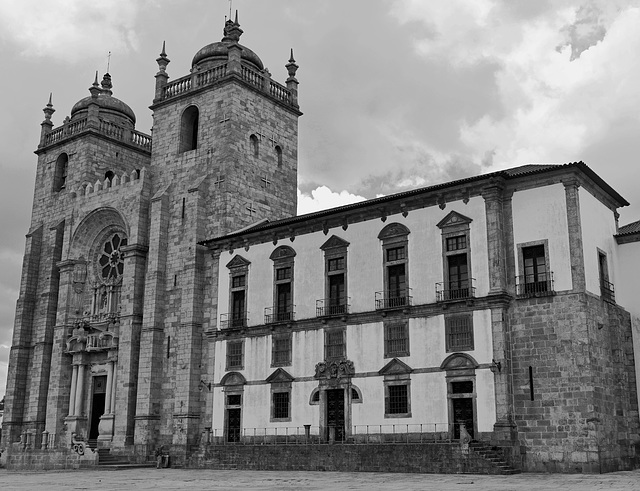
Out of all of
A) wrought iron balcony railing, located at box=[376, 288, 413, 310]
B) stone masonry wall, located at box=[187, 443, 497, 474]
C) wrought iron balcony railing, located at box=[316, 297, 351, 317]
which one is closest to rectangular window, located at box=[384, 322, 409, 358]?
wrought iron balcony railing, located at box=[376, 288, 413, 310]

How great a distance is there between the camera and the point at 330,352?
111 ft

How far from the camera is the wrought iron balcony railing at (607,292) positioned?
100.0ft

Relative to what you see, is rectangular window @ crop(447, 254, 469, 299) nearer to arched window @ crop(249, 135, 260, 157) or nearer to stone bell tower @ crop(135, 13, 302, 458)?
stone bell tower @ crop(135, 13, 302, 458)

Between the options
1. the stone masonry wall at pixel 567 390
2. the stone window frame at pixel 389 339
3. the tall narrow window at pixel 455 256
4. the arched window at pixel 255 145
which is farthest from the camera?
the arched window at pixel 255 145

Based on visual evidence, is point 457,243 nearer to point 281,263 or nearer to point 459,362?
point 459,362

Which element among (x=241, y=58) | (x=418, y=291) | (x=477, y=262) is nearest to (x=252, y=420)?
(x=418, y=291)

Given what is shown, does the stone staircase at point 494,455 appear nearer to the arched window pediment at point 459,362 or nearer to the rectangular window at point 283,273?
A: the arched window pediment at point 459,362

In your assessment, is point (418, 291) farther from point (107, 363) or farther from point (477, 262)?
point (107, 363)

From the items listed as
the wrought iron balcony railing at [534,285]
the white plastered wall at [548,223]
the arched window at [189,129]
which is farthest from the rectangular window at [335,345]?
the arched window at [189,129]

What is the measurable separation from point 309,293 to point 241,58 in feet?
54.6

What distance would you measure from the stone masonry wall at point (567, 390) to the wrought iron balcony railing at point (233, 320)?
13.6 metres

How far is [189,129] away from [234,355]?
14507mm

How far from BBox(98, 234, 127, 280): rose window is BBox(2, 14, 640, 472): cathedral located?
0.63ft

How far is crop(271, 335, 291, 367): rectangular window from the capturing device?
35.5m
